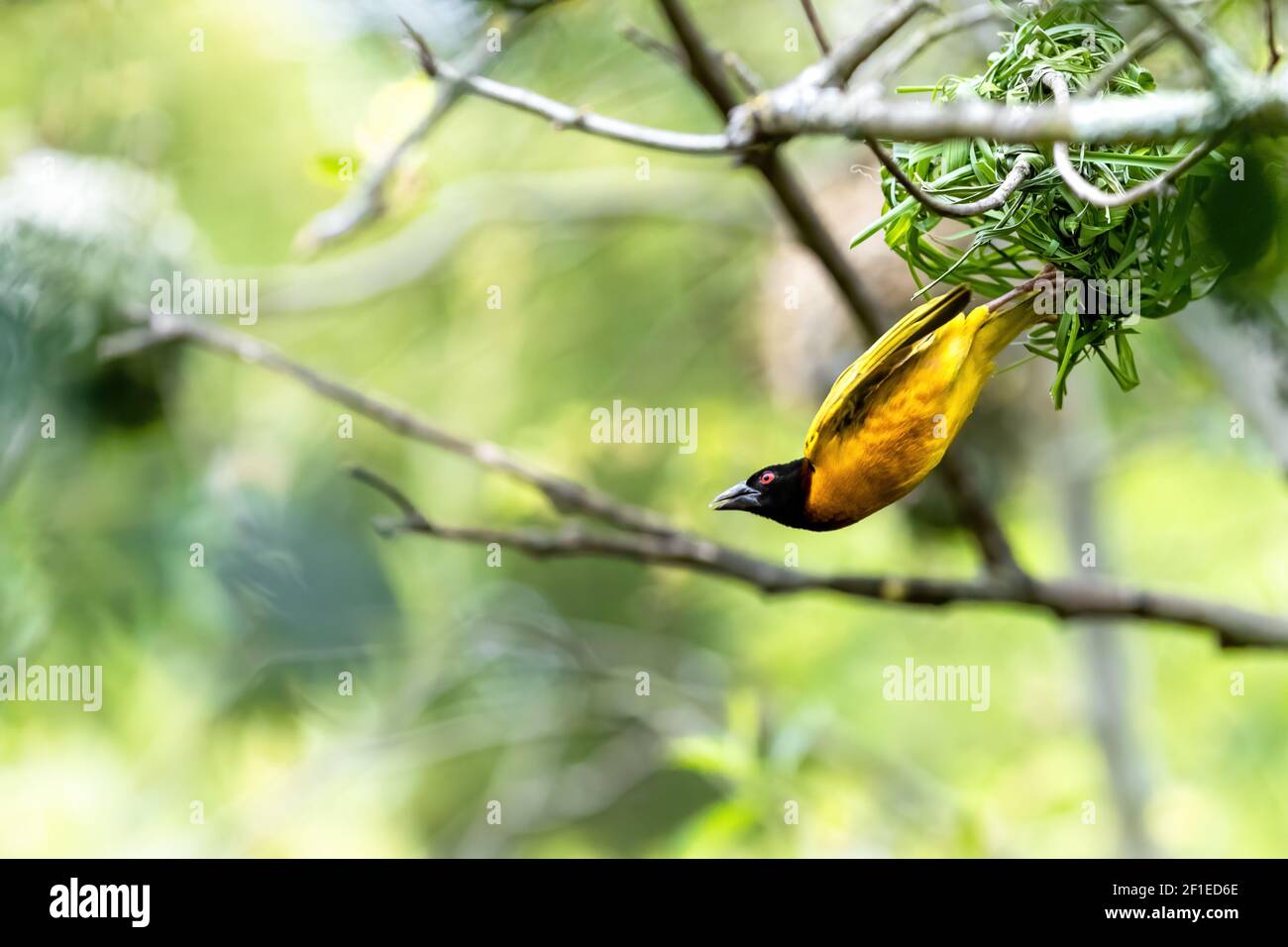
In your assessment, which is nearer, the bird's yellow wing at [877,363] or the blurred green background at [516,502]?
the bird's yellow wing at [877,363]

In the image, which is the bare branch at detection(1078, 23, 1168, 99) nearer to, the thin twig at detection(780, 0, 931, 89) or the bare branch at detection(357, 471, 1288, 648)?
the thin twig at detection(780, 0, 931, 89)

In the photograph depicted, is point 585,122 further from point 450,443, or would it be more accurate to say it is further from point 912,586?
point 912,586

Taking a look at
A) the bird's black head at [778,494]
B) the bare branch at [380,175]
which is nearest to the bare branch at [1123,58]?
the bird's black head at [778,494]

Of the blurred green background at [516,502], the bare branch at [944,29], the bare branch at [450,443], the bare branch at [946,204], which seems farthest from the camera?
the blurred green background at [516,502]

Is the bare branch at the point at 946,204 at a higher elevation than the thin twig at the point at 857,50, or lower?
lower

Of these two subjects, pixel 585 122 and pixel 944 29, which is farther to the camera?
pixel 944 29

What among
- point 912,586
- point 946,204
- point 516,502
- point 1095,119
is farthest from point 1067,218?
point 516,502

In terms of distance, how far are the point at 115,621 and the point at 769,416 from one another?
268cm

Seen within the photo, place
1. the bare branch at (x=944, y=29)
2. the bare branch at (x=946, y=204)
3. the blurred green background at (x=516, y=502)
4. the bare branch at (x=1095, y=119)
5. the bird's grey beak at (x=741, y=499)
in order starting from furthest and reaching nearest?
the blurred green background at (x=516, y=502) < the bare branch at (x=944, y=29) < the bird's grey beak at (x=741, y=499) < the bare branch at (x=946, y=204) < the bare branch at (x=1095, y=119)

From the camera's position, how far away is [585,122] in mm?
1612

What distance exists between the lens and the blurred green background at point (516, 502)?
3.33 meters

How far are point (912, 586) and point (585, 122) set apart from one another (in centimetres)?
120

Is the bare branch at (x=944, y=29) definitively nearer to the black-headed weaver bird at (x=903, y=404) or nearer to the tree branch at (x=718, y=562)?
the black-headed weaver bird at (x=903, y=404)
